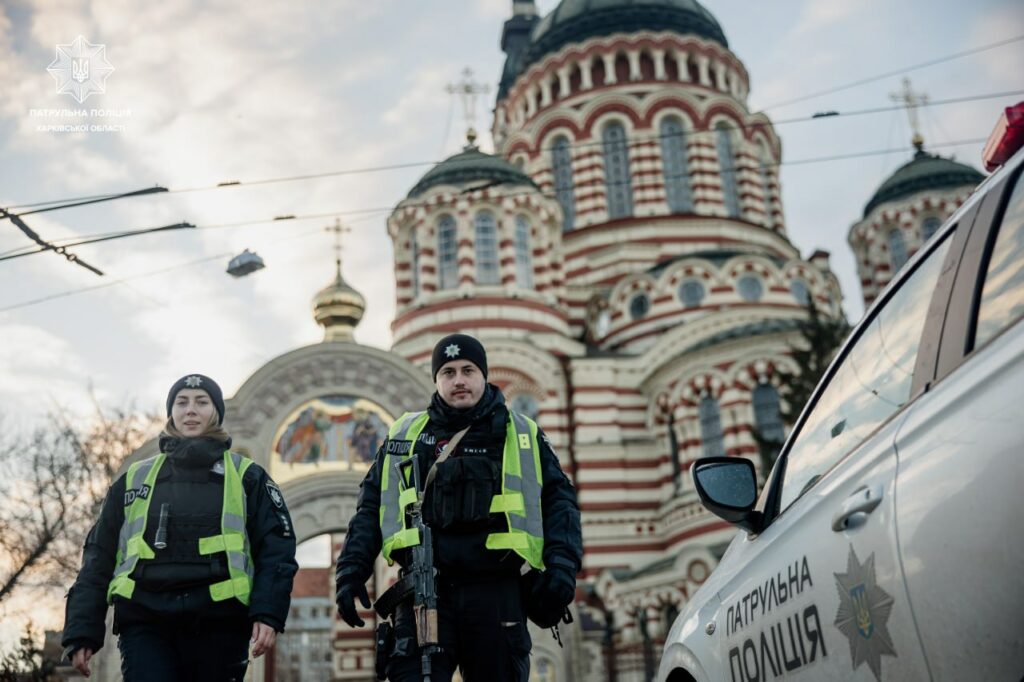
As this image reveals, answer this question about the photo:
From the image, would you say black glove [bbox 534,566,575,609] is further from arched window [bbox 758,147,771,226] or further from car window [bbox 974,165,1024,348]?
arched window [bbox 758,147,771,226]

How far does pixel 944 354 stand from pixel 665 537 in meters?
23.4

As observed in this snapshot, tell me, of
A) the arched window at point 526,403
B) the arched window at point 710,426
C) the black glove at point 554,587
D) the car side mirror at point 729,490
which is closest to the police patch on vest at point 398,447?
the black glove at point 554,587

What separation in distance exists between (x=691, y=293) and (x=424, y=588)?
25.9 metres

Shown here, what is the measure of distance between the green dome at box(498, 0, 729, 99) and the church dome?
1656cm

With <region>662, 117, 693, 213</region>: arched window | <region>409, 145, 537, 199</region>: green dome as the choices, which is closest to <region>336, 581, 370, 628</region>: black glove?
<region>409, 145, 537, 199</region>: green dome

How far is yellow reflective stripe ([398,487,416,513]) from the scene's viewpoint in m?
4.18

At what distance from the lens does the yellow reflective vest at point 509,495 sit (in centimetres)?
409

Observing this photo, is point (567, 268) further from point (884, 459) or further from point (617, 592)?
point (884, 459)

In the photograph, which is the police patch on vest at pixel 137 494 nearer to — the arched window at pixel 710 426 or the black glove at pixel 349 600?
the black glove at pixel 349 600

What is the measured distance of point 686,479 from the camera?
24.9m

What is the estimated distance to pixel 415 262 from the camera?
28.5m

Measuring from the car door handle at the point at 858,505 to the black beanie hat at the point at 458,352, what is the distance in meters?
2.09

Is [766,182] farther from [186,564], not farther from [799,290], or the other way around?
[186,564]

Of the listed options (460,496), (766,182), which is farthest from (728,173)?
(460,496)
